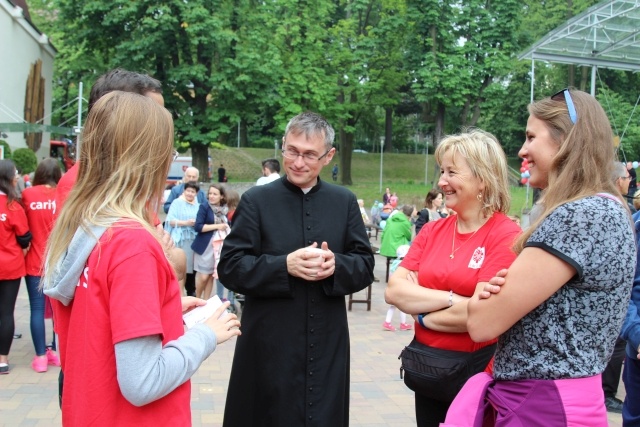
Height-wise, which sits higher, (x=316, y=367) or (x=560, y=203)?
(x=560, y=203)

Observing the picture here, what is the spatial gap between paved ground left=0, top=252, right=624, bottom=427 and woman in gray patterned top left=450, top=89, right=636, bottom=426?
3.04m

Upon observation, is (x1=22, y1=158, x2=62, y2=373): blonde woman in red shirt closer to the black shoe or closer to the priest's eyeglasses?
the priest's eyeglasses

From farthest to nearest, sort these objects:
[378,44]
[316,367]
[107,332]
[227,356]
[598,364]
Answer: [378,44], [227,356], [316,367], [598,364], [107,332]

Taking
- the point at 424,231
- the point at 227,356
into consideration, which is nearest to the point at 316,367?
the point at 424,231

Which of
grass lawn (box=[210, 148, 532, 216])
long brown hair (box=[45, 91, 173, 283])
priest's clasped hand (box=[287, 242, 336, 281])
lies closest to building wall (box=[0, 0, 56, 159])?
grass lawn (box=[210, 148, 532, 216])

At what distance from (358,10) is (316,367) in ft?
115

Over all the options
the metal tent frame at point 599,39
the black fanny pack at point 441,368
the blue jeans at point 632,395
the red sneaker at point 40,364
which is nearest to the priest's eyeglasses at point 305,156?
the black fanny pack at point 441,368

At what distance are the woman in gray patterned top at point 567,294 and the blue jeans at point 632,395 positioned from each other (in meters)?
1.37

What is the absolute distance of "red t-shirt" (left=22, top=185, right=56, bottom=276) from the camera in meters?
5.84

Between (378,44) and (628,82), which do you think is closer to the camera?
(378,44)

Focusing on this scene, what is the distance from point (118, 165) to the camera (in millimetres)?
1800

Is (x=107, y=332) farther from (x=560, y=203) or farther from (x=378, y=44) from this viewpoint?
(x=378, y=44)

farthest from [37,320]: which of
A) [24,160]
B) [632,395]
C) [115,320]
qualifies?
[24,160]

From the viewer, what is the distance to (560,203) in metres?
1.97
